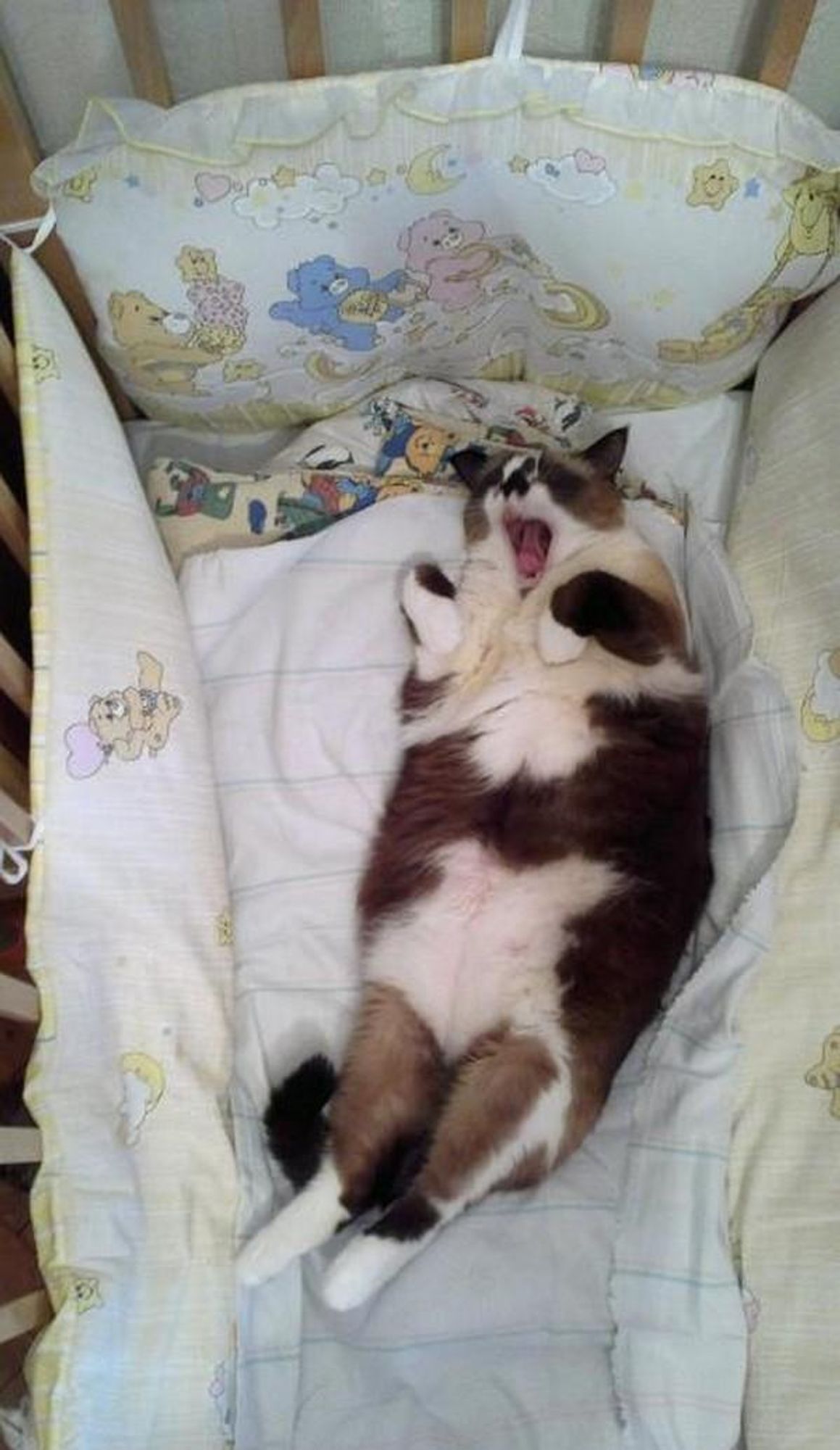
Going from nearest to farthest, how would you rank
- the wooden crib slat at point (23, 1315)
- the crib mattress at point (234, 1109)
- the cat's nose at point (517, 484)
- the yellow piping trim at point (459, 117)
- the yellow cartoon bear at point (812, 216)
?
the wooden crib slat at point (23, 1315) < the crib mattress at point (234, 1109) < the yellow piping trim at point (459, 117) < the yellow cartoon bear at point (812, 216) < the cat's nose at point (517, 484)

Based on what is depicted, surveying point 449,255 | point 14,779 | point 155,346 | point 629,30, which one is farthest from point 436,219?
point 14,779

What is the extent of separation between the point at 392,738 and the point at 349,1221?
24.5 inches

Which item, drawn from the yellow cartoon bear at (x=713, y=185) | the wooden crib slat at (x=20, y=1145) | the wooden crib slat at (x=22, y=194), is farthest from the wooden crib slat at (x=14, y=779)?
the yellow cartoon bear at (x=713, y=185)

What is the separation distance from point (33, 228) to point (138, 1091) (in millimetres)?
1033

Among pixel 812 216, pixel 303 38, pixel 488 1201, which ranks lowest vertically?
pixel 488 1201

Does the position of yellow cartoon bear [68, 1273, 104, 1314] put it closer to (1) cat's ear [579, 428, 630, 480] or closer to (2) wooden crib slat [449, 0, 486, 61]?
(1) cat's ear [579, 428, 630, 480]

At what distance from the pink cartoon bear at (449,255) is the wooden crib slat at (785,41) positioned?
0.38 m

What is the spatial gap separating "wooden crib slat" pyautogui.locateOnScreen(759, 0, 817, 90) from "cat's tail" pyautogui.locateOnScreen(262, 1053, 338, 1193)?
1313 millimetres

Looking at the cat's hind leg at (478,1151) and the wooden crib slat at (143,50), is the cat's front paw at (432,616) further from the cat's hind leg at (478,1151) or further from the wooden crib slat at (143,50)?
the wooden crib slat at (143,50)

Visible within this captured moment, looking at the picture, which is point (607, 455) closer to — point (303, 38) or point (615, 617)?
point (615, 617)

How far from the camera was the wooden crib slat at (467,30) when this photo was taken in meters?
1.24

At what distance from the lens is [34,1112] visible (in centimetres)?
117

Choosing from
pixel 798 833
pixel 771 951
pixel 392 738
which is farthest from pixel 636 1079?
pixel 392 738

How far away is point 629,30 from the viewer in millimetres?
1281
